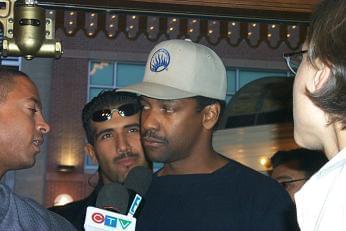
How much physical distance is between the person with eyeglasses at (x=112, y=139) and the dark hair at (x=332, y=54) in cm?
171

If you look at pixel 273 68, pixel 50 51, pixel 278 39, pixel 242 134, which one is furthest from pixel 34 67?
pixel 50 51

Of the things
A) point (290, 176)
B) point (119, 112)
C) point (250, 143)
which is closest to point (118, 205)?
point (119, 112)

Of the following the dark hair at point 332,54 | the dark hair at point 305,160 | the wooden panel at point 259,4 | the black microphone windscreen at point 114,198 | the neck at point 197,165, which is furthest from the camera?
the dark hair at point 305,160

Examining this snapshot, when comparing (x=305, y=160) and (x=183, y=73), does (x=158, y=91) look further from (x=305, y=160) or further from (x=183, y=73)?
A: (x=305, y=160)

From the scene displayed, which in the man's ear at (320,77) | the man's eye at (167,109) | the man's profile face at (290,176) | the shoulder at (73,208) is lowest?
the shoulder at (73,208)

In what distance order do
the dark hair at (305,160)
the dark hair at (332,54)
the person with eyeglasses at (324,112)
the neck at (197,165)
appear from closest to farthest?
the person with eyeglasses at (324,112), the dark hair at (332,54), the neck at (197,165), the dark hair at (305,160)

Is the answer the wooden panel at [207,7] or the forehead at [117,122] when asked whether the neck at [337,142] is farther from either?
the forehead at [117,122]

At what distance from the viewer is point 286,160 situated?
399cm

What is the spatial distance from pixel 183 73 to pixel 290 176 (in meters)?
1.10

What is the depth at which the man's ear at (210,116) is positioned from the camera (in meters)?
2.86

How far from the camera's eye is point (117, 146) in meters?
3.26

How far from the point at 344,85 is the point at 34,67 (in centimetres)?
1104

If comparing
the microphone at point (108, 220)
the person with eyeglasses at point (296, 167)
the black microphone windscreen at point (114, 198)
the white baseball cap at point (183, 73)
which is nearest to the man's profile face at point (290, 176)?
the person with eyeglasses at point (296, 167)

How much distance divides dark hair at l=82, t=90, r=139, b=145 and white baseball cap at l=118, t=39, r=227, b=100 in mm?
396
